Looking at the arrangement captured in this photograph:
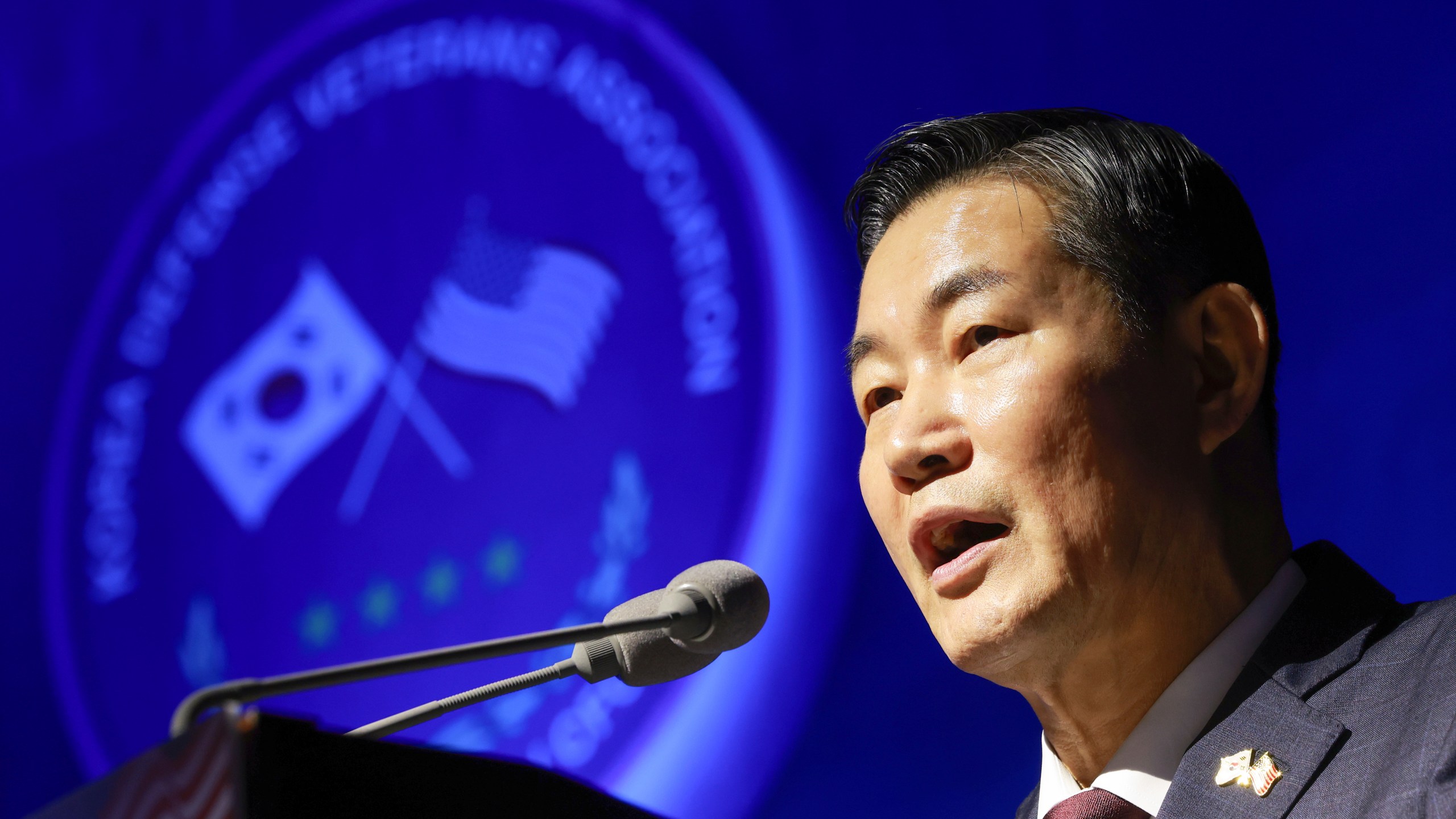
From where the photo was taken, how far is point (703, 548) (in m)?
2.10

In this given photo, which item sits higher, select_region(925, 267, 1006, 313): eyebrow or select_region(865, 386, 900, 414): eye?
select_region(925, 267, 1006, 313): eyebrow

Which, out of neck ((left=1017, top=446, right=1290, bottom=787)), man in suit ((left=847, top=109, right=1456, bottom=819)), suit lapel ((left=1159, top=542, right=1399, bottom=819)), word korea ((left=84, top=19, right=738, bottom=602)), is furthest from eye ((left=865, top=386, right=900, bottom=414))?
word korea ((left=84, top=19, right=738, bottom=602))

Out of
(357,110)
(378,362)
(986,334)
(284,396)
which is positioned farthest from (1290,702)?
(357,110)

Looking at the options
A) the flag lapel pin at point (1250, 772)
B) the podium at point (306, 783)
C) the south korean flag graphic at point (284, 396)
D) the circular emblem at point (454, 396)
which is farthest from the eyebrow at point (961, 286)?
the south korean flag graphic at point (284, 396)

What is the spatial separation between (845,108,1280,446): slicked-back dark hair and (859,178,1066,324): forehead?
0.02 meters

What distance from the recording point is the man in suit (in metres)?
1.10

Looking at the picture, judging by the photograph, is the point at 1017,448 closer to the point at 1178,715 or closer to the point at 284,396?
the point at 1178,715

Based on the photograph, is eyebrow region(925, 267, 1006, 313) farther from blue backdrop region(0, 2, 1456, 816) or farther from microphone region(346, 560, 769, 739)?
blue backdrop region(0, 2, 1456, 816)

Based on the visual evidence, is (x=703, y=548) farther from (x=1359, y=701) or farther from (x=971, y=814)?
(x=1359, y=701)

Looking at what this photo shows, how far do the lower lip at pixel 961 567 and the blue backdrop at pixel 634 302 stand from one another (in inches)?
28.2

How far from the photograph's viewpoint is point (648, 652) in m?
1.04

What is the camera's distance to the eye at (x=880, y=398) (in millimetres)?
1339

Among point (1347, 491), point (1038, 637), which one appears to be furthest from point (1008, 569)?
point (1347, 491)

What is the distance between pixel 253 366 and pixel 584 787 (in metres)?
2.02
